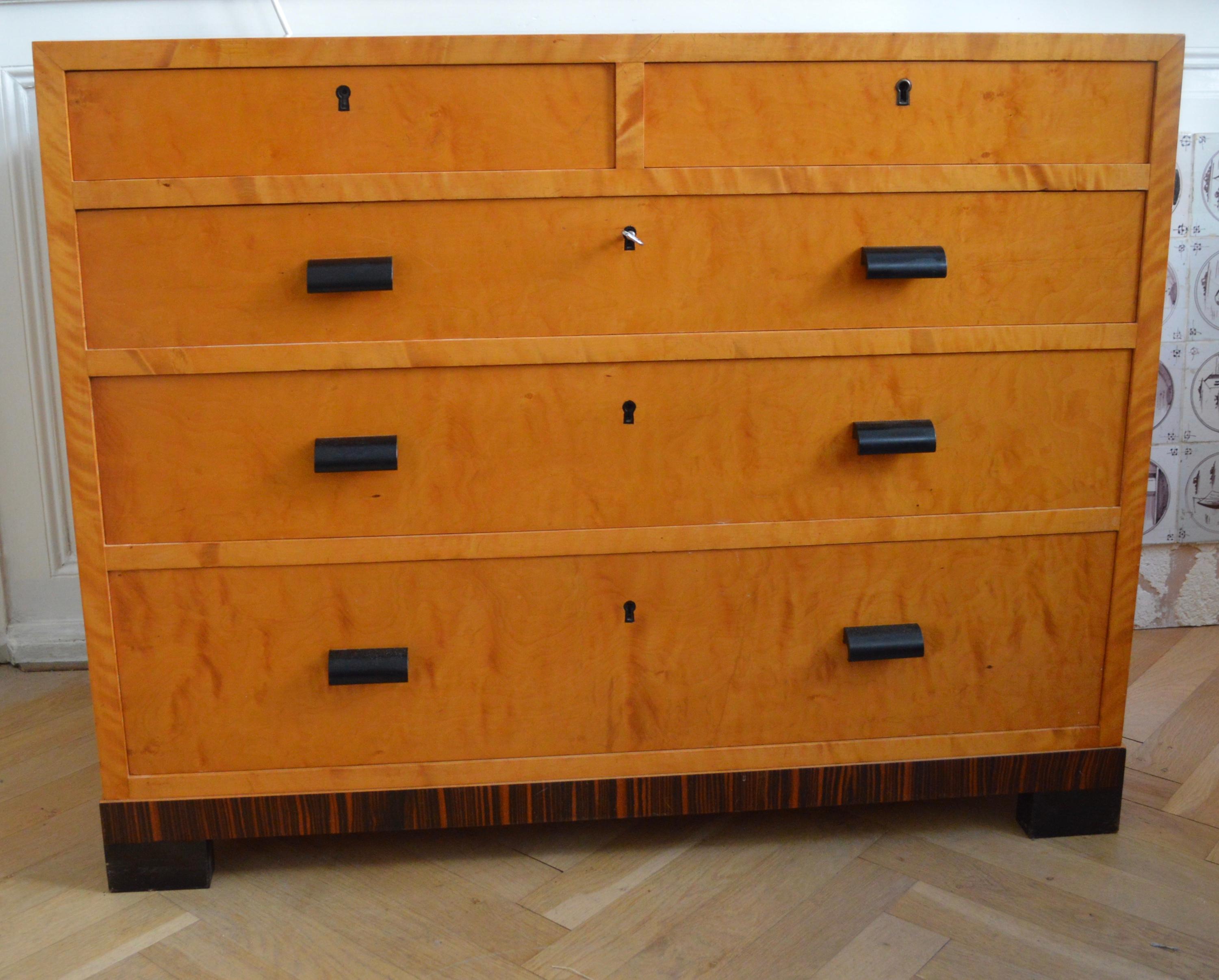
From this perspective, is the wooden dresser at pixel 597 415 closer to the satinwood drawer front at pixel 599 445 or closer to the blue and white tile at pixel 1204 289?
the satinwood drawer front at pixel 599 445

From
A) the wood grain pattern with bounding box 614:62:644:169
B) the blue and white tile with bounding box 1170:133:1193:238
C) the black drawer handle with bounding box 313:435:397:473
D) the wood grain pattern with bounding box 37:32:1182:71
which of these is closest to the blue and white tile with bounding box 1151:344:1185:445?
the blue and white tile with bounding box 1170:133:1193:238

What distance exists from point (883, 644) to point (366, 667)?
23.0 inches

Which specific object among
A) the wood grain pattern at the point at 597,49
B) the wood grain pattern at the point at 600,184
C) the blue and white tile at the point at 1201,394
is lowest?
the blue and white tile at the point at 1201,394

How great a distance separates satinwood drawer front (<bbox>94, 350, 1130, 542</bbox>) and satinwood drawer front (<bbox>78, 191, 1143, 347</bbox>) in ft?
0.16

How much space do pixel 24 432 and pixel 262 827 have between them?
3.06 ft

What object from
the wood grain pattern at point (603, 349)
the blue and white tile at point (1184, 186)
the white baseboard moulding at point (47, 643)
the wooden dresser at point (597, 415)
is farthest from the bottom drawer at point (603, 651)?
the blue and white tile at point (1184, 186)

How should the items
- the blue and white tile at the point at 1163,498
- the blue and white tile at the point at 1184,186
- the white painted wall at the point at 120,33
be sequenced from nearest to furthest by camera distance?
the white painted wall at the point at 120,33 < the blue and white tile at the point at 1184,186 < the blue and white tile at the point at 1163,498

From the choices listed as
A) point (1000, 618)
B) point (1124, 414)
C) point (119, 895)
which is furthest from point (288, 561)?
point (1124, 414)

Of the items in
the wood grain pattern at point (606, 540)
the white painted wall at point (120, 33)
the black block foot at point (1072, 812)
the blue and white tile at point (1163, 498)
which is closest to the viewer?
the wood grain pattern at point (606, 540)

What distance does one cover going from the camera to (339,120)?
41.6 inches

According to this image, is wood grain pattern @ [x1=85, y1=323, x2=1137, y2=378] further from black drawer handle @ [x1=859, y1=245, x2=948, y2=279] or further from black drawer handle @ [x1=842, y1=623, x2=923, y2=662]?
black drawer handle @ [x1=842, y1=623, x2=923, y2=662]

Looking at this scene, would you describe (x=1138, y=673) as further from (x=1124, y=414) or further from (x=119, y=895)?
(x=119, y=895)

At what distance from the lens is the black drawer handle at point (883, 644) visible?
3.92 feet

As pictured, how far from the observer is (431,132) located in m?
1.07
